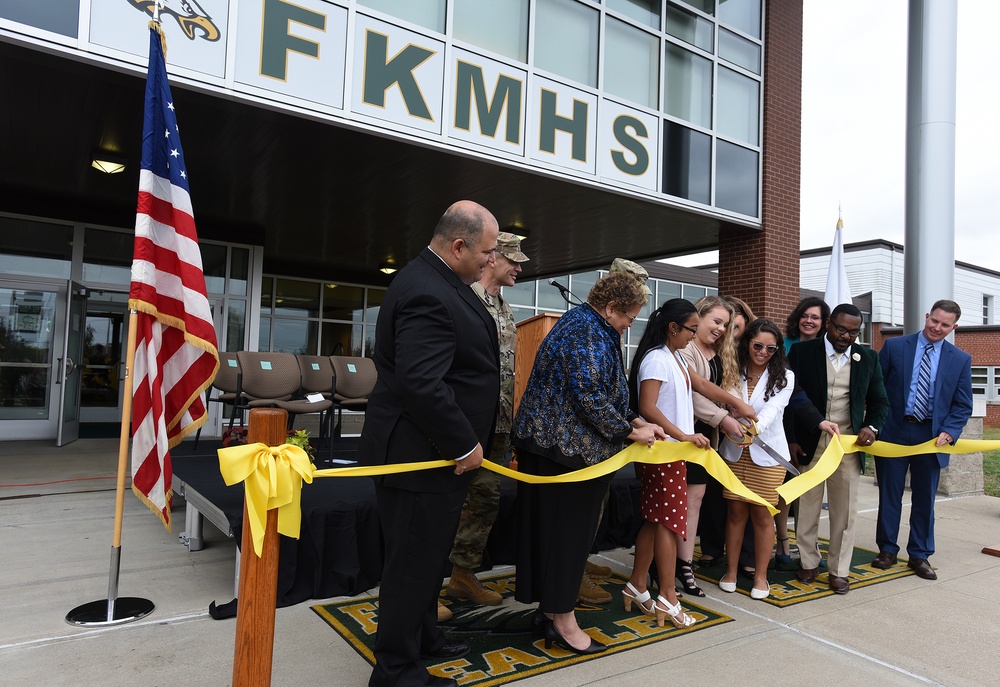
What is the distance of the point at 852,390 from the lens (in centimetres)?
425

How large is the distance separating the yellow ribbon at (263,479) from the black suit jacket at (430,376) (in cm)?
37

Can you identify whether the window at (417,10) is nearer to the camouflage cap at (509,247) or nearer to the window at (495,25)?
the window at (495,25)

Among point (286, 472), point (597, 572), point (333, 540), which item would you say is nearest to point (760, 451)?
point (597, 572)

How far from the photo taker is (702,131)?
8461 mm

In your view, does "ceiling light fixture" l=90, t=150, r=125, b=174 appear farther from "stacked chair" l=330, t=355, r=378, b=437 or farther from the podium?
the podium

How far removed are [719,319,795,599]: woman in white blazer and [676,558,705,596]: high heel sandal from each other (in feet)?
0.60

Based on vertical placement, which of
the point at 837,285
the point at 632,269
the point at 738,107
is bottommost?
the point at 632,269

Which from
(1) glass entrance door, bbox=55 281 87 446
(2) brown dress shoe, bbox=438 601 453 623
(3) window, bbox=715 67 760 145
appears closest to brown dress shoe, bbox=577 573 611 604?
(2) brown dress shoe, bbox=438 601 453 623

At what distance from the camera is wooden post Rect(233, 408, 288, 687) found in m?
2.11

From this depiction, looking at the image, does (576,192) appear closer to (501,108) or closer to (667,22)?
(501,108)

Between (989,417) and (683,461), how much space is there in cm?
2512

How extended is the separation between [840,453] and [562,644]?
7.59 ft

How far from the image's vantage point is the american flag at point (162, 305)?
338cm

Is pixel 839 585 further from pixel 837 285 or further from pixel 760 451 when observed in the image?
pixel 837 285
